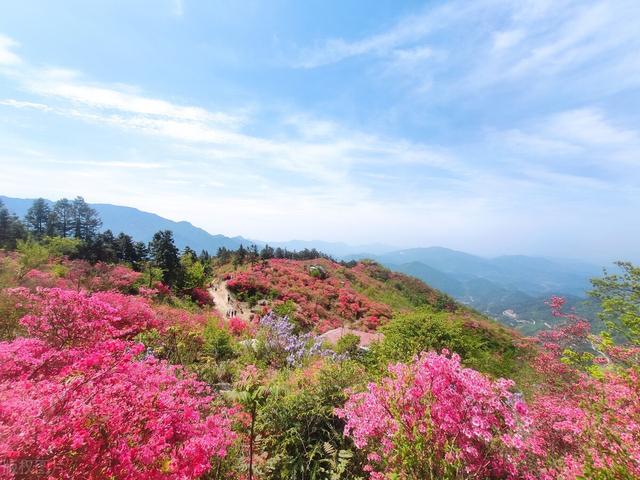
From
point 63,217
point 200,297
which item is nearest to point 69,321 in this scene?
point 200,297

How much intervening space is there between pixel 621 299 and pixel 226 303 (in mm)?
20272

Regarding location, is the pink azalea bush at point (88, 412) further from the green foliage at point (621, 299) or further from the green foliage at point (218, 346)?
the green foliage at point (621, 299)

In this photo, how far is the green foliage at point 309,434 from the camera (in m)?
4.26

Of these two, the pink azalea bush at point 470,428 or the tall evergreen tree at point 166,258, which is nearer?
the pink azalea bush at point 470,428

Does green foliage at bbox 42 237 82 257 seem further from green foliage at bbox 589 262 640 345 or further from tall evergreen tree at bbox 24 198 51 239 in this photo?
green foliage at bbox 589 262 640 345

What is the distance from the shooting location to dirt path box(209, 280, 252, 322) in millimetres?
19516

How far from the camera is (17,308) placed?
755 centimetres

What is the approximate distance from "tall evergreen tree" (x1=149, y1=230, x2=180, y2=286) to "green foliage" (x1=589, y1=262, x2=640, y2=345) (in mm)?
22646

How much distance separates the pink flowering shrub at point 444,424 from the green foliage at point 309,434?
1289 mm

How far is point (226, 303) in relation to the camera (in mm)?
21344

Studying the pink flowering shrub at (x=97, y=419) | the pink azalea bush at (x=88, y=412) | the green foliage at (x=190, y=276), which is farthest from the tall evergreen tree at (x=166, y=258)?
the pink flowering shrub at (x=97, y=419)

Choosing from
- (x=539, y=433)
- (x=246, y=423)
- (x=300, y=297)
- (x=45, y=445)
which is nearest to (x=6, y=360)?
(x=45, y=445)

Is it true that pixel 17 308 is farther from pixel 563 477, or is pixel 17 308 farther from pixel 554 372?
pixel 554 372

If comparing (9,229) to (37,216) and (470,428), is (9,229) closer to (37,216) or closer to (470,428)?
(37,216)
